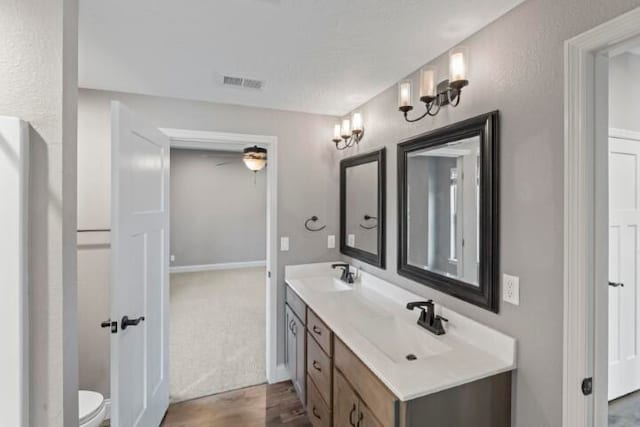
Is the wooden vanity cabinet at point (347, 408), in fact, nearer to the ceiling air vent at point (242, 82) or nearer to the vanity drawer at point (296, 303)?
the vanity drawer at point (296, 303)

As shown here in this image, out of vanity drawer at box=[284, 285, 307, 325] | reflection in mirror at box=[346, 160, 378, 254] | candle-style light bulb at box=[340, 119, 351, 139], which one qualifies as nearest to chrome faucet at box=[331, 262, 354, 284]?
reflection in mirror at box=[346, 160, 378, 254]

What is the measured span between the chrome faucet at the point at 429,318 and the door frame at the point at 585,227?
0.57m

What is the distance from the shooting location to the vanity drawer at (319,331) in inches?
68.9

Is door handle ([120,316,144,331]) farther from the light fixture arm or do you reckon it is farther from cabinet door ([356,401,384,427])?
the light fixture arm

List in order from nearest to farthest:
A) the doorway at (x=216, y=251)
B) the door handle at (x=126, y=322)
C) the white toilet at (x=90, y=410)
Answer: the door handle at (x=126, y=322) < the white toilet at (x=90, y=410) < the doorway at (x=216, y=251)

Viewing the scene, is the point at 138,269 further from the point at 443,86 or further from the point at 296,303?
the point at 443,86

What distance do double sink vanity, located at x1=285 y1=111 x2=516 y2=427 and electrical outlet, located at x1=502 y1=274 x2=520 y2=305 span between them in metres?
0.04

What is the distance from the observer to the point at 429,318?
164cm

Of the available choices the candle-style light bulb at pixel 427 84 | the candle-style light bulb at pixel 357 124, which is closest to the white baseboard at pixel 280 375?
the candle-style light bulb at pixel 357 124

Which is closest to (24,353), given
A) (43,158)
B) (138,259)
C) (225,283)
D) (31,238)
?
(31,238)

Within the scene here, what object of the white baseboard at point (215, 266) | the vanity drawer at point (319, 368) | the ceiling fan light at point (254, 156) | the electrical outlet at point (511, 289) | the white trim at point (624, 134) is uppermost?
the ceiling fan light at point (254, 156)

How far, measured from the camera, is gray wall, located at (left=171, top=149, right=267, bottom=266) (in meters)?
6.27

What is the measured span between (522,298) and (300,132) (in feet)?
7.05

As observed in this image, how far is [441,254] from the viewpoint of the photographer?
1727mm
